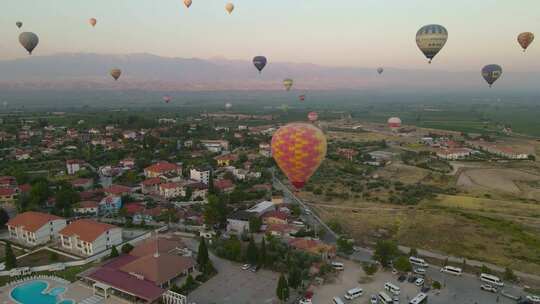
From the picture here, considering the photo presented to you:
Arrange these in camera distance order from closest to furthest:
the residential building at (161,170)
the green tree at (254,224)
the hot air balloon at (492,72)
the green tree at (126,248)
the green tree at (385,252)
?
the green tree at (385,252) → the green tree at (126,248) → the green tree at (254,224) → the residential building at (161,170) → the hot air balloon at (492,72)

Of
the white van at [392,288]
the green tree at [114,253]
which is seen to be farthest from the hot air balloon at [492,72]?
the green tree at [114,253]

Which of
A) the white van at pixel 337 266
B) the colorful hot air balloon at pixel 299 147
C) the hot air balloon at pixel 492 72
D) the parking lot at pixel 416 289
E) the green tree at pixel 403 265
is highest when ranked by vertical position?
the hot air balloon at pixel 492 72

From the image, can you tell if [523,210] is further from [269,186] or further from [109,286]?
[109,286]

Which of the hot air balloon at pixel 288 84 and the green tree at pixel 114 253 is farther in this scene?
the hot air balloon at pixel 288 84

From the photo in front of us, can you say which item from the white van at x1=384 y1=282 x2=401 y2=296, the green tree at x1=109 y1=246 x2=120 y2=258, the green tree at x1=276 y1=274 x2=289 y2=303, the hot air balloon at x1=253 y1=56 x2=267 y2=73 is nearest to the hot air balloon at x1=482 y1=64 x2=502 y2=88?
the hot air balloon at x1=253 y1=56 x2=267 y2=73

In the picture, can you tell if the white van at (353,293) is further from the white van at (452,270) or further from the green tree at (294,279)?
the white van at (452,270)

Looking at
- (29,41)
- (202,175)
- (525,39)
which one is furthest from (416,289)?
(29,41)
